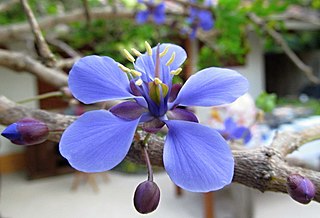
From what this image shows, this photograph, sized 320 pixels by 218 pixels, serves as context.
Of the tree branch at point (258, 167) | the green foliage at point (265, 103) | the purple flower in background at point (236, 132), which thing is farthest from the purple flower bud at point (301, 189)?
the green foliage at point (265, 103)

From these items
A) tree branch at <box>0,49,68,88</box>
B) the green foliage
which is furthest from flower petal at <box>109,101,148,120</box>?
the green foliage

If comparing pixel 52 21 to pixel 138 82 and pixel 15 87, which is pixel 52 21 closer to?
pixel 138 82

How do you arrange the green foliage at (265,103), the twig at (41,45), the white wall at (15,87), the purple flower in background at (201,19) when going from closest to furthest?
the twig at (41,45) → the green foliage at (265,103) → the purple flower in background at (201,19) → the white wall at (15,87)

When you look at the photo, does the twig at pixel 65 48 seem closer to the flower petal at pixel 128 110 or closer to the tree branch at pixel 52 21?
the tree branch at pixel 52 21

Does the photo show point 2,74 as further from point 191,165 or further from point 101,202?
point 191,165

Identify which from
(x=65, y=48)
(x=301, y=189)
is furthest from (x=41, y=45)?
(x=65, y=48)

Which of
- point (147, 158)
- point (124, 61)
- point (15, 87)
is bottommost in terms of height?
point (15, 87)
